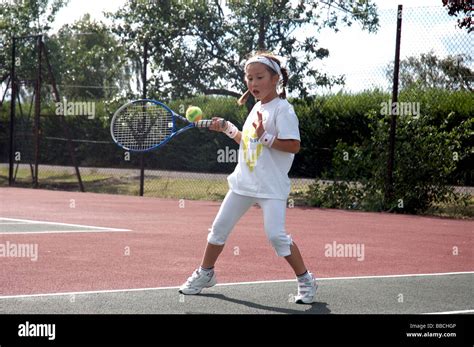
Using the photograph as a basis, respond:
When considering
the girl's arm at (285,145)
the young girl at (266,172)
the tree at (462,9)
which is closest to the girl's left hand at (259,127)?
the young girl at (266,172)

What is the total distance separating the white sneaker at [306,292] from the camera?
5.93 meters

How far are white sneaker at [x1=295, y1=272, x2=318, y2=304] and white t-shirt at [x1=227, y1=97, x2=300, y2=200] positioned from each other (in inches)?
23.3

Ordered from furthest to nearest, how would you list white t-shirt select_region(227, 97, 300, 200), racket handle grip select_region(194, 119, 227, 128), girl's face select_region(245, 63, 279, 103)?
racket handle grip select_region(194, 119, 227, 128)
girl's face select_region(245, 63, 279, 103)
white t-shirt select_region(227, 97, 300, 200)

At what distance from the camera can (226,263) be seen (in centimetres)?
782

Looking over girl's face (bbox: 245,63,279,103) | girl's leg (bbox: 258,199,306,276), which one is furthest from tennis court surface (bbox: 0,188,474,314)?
girl's face (bbox: 245,63,279,103)

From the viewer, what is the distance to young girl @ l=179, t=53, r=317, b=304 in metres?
5.93

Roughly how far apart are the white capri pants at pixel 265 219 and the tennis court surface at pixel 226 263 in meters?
0.39

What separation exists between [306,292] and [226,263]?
1.96 metres

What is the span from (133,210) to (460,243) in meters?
5.34

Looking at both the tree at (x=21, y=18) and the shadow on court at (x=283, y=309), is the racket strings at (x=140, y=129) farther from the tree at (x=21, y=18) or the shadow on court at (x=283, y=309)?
the tree at (x=21, y=18)

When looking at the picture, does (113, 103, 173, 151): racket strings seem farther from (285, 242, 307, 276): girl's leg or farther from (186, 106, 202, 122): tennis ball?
(285, 242, 307, 276): girl's leg

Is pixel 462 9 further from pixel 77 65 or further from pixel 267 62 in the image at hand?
pixel 77 65

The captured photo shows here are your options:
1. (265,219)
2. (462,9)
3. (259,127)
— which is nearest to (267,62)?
(259,127)

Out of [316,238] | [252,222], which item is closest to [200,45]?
[252,222]
